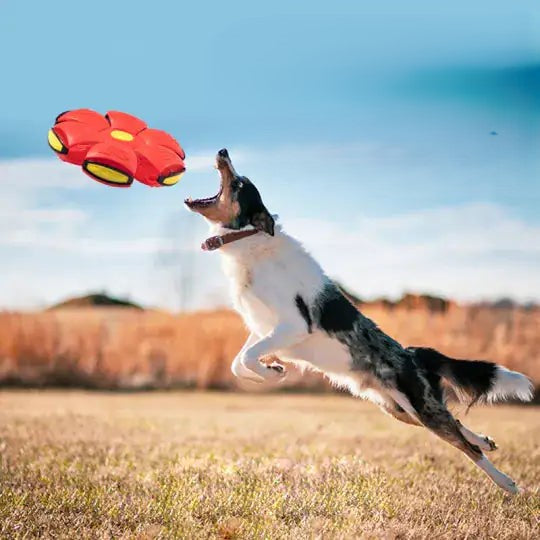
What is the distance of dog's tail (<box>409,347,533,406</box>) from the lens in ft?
17.3

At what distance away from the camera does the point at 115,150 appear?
577cm

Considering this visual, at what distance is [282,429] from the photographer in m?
9.31

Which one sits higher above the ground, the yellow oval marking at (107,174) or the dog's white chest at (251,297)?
the yellow oval marking at (107,174)

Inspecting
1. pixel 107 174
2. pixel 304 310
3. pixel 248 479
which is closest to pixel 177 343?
pixel 107 174

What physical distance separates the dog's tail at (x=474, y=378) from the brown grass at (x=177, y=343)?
8.83 metres

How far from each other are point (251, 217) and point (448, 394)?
169 centimetres

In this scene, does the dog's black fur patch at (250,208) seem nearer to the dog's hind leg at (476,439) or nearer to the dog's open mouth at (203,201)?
the dog's open mouth at (203,201)

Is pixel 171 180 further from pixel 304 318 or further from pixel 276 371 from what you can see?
pixel 276 371

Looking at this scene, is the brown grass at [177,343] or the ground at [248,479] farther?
the brown grass at [177,343]

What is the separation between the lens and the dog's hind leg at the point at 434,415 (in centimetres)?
504

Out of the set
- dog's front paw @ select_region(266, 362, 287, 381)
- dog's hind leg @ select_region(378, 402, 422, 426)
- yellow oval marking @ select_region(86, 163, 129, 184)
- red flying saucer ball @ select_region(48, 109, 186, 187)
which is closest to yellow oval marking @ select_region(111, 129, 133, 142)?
red flying saucer ball @ select_region(48, 109, 186, 187)

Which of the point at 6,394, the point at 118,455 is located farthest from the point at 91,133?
the point at 6,394

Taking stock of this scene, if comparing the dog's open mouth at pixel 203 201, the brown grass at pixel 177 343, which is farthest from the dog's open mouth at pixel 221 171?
the brown grass at pixel 177 343

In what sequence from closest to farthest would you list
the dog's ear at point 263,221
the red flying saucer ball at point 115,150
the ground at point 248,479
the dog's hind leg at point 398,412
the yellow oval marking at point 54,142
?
the ground at point 248,479 → the dog's ear at point 263,221 → the dog's hind leg at point 398,412 → the red flying saucer ball at point 115,150 → the yellow oval marking at point 54,142
